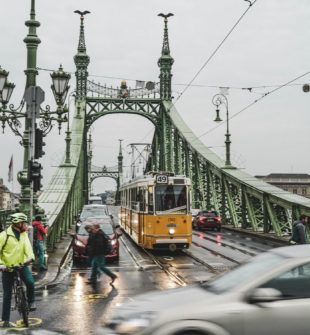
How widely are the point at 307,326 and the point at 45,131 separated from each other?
13.2 meters

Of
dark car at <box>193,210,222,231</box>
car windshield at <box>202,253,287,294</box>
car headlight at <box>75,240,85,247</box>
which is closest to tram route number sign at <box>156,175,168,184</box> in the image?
car headlight at <box>75,240,85,247</box>

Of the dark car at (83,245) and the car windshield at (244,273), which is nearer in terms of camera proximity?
the car windshield at (244,273)

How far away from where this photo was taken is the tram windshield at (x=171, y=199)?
1939 cm

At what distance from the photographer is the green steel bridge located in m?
25.2

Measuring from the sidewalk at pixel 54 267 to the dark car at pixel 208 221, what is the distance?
1130 centimetres

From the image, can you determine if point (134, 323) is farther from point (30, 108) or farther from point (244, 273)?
point (30, 108)

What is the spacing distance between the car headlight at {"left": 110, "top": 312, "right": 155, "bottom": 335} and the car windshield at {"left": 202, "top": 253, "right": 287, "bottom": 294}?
2.69ft

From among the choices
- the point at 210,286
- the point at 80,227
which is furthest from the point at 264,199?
the point at 210,286

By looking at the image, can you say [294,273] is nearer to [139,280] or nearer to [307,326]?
[307,326]

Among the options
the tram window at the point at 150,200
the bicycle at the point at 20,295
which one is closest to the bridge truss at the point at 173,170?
the tram window at the point at 150,200

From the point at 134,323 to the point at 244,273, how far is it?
1.35m

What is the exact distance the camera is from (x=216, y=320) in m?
5.47

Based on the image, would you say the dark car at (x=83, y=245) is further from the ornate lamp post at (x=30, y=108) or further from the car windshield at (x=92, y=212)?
the car windshield at (x=92, y=212)

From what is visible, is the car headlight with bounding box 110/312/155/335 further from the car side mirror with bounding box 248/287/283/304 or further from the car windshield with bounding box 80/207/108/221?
the car windshield with bounding box 80/207/108/221
